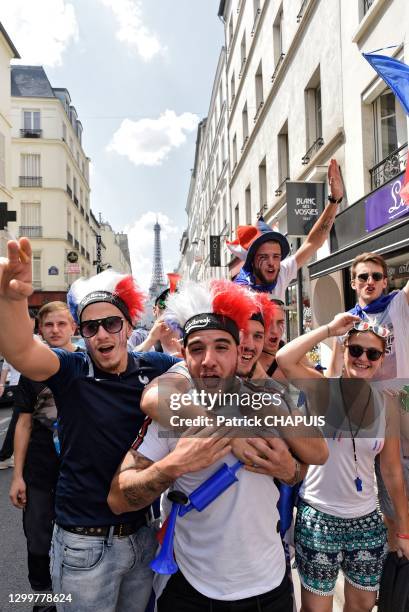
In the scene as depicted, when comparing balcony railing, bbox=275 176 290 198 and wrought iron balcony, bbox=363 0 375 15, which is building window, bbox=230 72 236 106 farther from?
wrought iron balcony, bbox=363 0 375 15

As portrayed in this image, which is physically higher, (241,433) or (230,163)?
(230,163)

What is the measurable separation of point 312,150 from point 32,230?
25515mm

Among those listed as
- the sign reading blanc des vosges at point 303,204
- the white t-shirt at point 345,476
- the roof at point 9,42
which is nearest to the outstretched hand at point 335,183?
the white t-shirt at point 345,476

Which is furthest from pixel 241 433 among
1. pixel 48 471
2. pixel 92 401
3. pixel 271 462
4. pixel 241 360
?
pixel 48 471

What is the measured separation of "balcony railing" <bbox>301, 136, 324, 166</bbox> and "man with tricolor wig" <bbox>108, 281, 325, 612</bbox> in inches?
375

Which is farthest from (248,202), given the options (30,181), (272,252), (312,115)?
(30,181)

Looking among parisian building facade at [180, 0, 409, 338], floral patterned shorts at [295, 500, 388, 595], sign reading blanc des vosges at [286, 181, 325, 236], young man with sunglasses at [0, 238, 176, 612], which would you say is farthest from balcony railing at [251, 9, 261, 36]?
floral patterned shorts at [295, 500, 388, 595]

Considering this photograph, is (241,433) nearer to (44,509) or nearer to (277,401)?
(277,401)

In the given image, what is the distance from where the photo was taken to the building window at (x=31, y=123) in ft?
106

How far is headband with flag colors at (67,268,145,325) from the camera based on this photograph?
210cm

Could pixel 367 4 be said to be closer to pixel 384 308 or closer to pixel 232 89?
pixel 384 308

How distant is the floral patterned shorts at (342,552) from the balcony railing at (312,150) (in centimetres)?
946

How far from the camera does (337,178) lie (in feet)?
11.9

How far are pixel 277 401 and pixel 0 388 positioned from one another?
6906 millimetres
